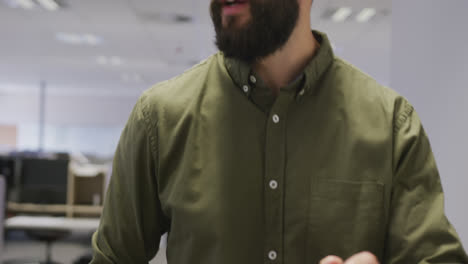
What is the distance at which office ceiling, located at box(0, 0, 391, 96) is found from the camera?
4867 millimetres

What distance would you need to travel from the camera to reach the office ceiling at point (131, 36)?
4867mm

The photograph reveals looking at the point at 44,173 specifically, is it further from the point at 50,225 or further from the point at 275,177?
the point at 275,177

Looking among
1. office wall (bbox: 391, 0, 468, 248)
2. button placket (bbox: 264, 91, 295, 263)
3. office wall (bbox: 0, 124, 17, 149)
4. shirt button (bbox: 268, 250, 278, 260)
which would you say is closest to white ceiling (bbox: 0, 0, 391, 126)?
office wall (bbox: 391, 0, 468, 248)

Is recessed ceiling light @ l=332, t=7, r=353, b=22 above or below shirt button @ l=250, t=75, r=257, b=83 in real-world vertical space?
above

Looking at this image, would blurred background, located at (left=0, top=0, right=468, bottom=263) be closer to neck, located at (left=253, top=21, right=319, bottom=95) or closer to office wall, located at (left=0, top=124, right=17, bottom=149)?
neck, located at (left=253, top=21, right=319, bottom=95)

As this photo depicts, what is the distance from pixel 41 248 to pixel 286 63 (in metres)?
5.80

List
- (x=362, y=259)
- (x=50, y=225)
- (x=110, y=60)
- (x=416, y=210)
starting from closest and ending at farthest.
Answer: (x=362, y=259) < (x=416, y=210) < (x=50, y=225) < (x=110, y=60)

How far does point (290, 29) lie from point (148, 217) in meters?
0.41

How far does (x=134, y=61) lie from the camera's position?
825cm

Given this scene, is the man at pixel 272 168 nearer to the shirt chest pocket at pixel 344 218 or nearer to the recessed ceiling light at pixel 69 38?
the shirt chest pocket at pixel 344 218

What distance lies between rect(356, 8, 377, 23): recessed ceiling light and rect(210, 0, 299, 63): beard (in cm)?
417

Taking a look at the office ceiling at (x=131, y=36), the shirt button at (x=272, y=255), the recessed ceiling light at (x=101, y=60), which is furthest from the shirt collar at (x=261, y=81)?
the recessed ceiling light at (x=101, y=60)

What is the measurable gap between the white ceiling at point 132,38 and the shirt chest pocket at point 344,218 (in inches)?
133

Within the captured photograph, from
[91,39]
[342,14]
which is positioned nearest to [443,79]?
[342,14]
